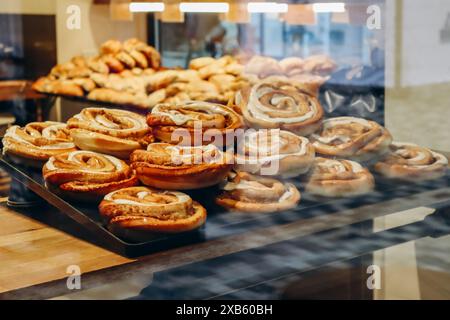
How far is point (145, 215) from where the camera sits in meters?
0.69

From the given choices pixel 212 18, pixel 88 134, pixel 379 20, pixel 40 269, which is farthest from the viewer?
pixel 212 18

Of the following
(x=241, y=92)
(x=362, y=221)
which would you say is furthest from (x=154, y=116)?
(x=362, y=221)

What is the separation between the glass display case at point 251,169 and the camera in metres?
0.70

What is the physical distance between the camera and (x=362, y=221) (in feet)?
2.78

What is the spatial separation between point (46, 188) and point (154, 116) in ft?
0.56

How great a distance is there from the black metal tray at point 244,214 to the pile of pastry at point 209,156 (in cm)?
1

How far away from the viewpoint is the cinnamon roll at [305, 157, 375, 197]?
88 cm

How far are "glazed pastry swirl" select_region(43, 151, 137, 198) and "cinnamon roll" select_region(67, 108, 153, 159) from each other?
3cm

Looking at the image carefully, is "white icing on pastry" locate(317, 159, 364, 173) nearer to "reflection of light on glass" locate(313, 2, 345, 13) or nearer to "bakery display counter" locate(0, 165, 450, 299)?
"bakery display counter" locate(0, 165, 450, 299)

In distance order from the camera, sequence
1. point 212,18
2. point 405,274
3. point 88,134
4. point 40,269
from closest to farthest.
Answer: point 40,269, point 88,134, point 405,274, point 212,18

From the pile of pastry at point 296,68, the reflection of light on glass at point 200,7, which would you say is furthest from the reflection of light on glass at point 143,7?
the pile of pastry at point 296,68

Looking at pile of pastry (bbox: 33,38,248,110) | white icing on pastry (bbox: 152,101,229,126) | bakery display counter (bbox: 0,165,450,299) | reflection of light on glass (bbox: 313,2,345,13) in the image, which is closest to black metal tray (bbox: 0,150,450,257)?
bakery display counter (bbox: 0,165,450,299)

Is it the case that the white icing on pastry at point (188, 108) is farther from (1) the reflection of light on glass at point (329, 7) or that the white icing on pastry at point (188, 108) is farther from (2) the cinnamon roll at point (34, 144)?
(1) the reflection of light on glass at point (329, 7)
